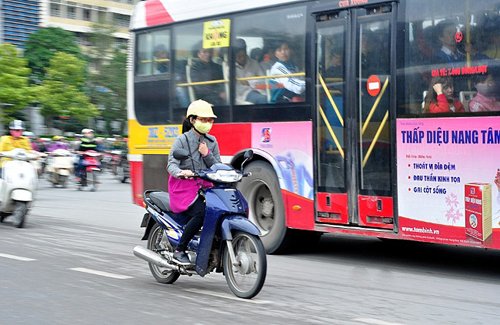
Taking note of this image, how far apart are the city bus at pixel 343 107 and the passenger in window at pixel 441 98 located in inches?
0.4

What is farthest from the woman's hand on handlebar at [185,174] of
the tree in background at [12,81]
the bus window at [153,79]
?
the tree in background at [12,81]

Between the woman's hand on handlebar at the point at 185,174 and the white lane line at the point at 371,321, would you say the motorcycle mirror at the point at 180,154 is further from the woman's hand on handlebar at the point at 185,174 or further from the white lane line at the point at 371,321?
the white lane line at the point at 371,321

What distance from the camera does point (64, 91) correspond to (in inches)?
2753

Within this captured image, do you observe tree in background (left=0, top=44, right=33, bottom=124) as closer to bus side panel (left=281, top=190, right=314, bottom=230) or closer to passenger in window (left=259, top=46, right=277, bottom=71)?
passenger in window (left=259, top=46, right=277, bottom=71)

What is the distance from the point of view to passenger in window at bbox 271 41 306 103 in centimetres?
1036

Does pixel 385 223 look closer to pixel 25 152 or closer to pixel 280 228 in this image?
pixel 280 228

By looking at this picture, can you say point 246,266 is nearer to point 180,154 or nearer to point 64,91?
point 180,154

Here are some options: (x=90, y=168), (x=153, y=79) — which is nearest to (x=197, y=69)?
(x=153, y=79)

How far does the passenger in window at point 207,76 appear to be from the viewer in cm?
1143

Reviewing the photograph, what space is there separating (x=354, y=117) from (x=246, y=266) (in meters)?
2.98

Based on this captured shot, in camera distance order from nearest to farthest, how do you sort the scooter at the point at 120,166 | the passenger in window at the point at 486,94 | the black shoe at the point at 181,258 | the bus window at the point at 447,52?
the black shoe at the point at 181,258, the passenger in window at the point at 486,94, the bus window at the point at 447,52, the scooter at the point at 120,166

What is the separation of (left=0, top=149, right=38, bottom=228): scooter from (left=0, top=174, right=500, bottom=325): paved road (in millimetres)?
935

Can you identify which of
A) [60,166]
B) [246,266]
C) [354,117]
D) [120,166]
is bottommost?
[246,266]

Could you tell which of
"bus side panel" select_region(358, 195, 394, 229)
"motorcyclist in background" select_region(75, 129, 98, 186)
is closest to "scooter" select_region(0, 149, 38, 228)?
"bus side panel" select_region(358, 195, 394, 229)
